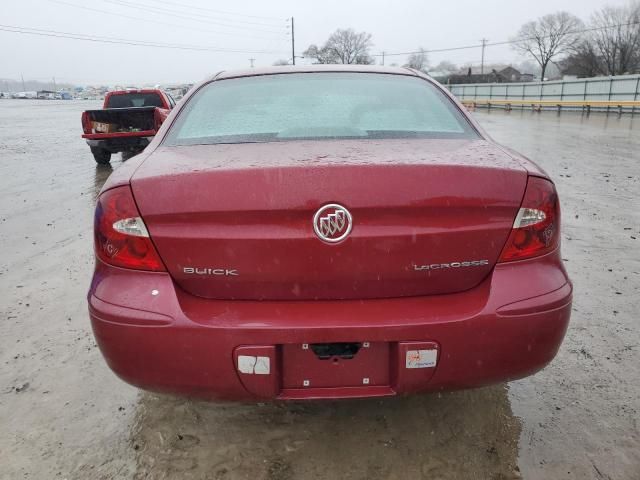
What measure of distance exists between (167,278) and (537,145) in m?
13.1

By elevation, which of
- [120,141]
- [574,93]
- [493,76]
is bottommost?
[120,141]

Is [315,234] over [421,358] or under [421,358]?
over

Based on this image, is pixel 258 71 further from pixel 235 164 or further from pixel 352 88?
pixel 235 164

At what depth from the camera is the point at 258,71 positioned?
2.92 metres

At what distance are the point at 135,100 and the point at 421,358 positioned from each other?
13766mm

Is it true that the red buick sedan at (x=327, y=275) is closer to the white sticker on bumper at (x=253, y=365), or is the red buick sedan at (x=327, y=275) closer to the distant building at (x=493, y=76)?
the white sticker on bumper at (x=253, y=365)

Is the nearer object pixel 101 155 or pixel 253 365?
pixel 253 365

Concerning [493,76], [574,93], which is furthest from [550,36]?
[574,93]

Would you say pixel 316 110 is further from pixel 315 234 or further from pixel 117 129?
pixel 117 129

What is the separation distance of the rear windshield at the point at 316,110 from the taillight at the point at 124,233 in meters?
0.55

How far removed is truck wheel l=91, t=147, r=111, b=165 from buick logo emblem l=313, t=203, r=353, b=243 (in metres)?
10.1

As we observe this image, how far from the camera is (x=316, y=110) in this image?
2.50 meters

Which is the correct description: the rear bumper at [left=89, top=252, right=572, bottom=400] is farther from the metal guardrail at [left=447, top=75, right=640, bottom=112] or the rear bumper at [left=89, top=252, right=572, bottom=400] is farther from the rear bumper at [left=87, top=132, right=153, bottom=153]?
the metal guardrail at [left=447, top=75, right=640, bottom=112]

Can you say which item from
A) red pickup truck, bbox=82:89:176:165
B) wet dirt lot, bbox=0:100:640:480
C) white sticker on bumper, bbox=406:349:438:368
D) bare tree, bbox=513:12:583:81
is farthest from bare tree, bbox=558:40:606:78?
white sticker on bumper, bbox=406:349:438:368
